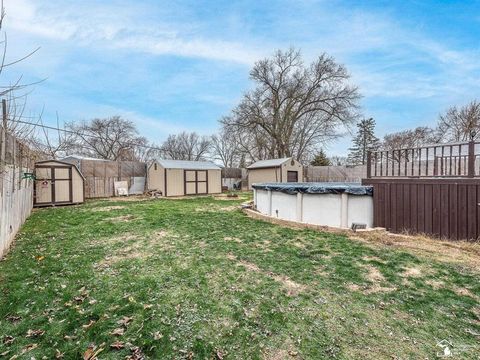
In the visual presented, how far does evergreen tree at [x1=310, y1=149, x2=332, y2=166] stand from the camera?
86.3 ft

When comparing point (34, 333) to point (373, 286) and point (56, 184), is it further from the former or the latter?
point (56, 184)

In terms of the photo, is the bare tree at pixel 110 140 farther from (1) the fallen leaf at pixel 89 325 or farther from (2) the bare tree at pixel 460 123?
(2) the bare tree at pixel 460 123

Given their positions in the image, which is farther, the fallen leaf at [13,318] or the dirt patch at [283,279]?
the dirt patch at [283,279]

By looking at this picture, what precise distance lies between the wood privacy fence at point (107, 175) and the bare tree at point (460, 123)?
20881 mm

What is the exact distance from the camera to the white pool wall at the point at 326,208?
5945 mm

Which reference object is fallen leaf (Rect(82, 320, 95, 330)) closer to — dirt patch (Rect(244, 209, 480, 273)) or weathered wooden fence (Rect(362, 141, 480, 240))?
dirt patch (Rect(244, 209, 480, 273))

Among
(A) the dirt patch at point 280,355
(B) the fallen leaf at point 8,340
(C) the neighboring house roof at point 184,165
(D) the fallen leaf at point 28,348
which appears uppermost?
(C) the neighboring house roof at point 184,165

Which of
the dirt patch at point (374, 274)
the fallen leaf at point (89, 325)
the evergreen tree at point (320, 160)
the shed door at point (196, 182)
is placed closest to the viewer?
the fallen leaf at point (89, 325)

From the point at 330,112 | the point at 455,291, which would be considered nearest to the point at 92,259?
the point at 455,291

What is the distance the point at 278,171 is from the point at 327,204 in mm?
12159

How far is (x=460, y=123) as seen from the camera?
67.5 feet

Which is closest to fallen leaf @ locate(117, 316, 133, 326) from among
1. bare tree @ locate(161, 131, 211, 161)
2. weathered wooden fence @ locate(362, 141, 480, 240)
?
weathered wooden fence @ locate(362, 141, 480, 240)

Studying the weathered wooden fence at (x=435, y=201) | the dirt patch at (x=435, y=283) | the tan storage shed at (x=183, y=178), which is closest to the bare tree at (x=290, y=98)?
the tan storage shed at (x=183, y=178)

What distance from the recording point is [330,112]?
76.0 ft
